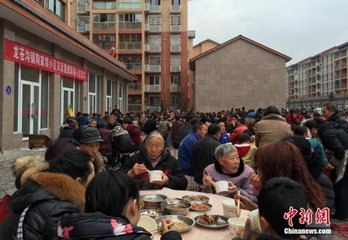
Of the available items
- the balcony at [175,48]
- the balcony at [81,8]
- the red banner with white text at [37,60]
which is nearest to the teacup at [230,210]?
the red banner with white text at [37,60]

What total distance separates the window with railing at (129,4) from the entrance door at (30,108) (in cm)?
3035

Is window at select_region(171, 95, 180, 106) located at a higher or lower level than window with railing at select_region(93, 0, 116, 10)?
lower

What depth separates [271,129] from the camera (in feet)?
18.2

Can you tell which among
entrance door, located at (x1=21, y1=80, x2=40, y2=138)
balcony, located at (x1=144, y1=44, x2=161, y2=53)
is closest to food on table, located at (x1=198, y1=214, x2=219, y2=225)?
entrance door, located at (x1=21, y1=80, x2=40, y2=138)

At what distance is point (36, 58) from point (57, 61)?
199cm

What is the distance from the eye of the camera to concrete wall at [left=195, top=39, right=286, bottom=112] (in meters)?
28.5

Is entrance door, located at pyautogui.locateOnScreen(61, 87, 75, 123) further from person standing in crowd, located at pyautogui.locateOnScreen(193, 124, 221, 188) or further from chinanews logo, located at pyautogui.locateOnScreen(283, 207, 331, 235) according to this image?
chinanews logo, located at pyautogui.locateOnScreen(283, 207, 331, 235)

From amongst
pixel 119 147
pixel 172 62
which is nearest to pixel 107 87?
pixel 119 147

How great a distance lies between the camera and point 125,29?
133ft

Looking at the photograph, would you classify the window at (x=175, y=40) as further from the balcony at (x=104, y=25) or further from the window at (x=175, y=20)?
the balcony at (x=104, y=25)

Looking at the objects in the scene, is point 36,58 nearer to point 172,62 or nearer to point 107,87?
point 107,87

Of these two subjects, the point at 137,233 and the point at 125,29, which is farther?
the point at 125,29

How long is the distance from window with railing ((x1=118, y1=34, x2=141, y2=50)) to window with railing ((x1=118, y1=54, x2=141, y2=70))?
1.10m

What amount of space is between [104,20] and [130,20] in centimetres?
346
